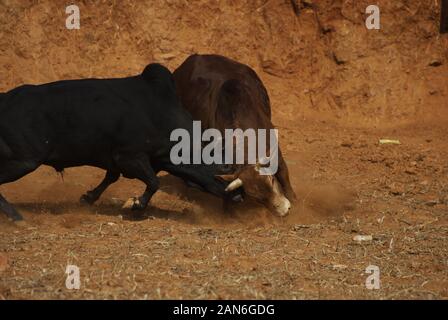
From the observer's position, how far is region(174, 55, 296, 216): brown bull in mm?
8133

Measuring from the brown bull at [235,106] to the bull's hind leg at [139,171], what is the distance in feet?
2.47

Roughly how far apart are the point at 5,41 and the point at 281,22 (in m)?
4.31

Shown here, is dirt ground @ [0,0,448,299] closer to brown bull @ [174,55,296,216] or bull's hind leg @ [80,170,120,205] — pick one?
bull's hind leg @ [80,170,120,205]

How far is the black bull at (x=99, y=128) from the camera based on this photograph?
8.04m

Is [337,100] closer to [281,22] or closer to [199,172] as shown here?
[281,22]

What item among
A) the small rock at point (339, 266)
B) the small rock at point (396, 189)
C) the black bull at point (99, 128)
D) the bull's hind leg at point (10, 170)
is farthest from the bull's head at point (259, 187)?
the small rock at point (396, 189)

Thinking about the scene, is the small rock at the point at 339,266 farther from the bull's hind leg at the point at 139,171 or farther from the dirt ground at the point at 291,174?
the bull's hind leg at the point at 139,171

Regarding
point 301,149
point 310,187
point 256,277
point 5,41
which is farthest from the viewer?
point 5,41

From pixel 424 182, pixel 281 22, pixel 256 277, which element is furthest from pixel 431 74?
pixel 256 277

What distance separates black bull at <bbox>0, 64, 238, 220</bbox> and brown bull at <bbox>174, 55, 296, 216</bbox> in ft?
1.44

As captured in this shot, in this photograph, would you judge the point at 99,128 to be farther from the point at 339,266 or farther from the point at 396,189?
the point at 396,189

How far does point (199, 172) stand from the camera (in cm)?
857

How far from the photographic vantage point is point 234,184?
8.04 metres

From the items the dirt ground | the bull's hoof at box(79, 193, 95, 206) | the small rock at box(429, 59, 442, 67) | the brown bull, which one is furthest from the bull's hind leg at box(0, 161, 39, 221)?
the small rock at box(429, 59, 442, 67)
